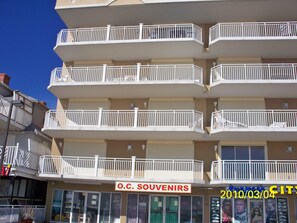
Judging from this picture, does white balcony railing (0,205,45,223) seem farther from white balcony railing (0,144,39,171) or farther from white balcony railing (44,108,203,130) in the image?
white balcony railing (44,108,203,130)

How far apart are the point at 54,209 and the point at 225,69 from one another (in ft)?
44.2

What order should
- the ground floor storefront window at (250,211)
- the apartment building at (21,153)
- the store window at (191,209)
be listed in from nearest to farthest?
the apartment building at (21,153) < the ground floor storefront window at (250,211) < the store window at (191,209)

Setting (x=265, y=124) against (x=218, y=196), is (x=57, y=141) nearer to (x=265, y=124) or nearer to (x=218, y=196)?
(x=218, y=196)

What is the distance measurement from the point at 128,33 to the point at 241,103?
867 centimetres

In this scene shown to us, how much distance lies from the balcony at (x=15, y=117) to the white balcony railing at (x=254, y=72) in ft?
41.0

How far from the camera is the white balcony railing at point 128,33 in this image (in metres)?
21.8

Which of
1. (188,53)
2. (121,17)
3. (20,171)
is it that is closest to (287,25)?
(188,53)

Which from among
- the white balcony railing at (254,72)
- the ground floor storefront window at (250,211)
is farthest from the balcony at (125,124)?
the ground floor storefront window at (250,211)

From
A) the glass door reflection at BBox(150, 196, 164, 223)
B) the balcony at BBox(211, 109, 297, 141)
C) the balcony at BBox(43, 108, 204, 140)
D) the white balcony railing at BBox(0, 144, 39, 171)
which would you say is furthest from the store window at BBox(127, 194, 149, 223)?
the white balcony railing at BBox(0, 144, 39, 171)

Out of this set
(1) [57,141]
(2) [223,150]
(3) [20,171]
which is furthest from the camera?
(1) [57,141]

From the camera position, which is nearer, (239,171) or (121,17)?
(239,171)

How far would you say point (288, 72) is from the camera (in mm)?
20828
